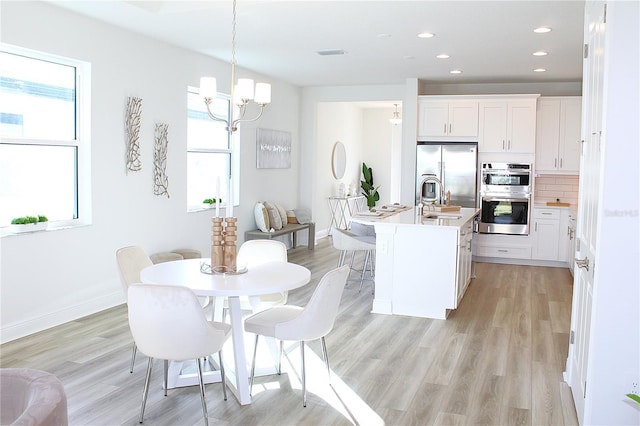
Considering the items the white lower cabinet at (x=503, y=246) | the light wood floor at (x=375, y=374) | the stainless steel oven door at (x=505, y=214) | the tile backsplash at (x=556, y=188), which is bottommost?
the light wood floor at (x=375, y=374)

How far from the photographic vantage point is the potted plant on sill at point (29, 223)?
15.1 ft

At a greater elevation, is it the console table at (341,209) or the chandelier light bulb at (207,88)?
the chandelier light bulb at (207,88)

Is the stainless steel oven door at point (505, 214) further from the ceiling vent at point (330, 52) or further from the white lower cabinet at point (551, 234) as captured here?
the ceiling vent at point (330, 52)

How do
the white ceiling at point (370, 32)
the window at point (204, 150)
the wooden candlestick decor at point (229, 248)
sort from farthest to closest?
the window at point (204, 150), the white ceiling at point (370, 32), the wooden candlestick decor at point (229, 248)

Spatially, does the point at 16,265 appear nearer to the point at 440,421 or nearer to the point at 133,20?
the point at 133,20

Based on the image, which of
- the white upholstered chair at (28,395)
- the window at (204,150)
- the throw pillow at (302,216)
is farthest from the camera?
the throw pillow at (302,216)

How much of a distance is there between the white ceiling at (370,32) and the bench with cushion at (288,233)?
2162mm

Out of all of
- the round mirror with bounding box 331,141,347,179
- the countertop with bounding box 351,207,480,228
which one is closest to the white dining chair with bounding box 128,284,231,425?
the countertop with bounding box 351,207,480,228

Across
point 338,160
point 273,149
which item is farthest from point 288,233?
point 338,160

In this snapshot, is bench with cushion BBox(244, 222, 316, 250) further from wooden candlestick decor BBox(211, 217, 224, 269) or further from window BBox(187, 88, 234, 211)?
wooden candlestick decor BBox(211, 217, 224, 269)

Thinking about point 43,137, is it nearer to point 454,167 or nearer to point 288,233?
point 288,233

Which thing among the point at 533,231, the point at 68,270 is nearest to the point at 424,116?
the point at 533,231

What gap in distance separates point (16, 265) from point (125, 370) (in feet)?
4.51

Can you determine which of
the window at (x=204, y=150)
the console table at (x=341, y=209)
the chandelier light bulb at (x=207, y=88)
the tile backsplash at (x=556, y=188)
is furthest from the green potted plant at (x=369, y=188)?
the chandelier light bulb at (x=207, y=88)
